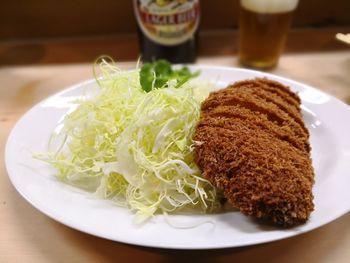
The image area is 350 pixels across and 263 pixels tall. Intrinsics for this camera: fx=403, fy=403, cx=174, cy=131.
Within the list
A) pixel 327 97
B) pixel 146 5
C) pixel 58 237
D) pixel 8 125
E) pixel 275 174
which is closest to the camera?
pixel 275 174

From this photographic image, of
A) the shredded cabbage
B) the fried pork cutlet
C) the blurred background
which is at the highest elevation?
the fried pork cutlet

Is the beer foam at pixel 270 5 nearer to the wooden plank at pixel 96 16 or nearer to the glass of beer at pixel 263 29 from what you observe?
the glass of beer at pixel 263 29

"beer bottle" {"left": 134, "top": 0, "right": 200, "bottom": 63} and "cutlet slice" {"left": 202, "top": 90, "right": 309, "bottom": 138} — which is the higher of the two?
"cutlet slice" {"left": 202, "top": 90, "right": 309, "bottom": 138}

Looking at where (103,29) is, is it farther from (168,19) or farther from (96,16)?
(168,19)

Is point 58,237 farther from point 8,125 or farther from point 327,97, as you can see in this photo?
point 327,97

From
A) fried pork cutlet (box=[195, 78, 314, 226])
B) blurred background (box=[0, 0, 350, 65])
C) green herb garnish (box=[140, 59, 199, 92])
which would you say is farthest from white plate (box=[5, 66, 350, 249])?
blurred background (box=[0, 0, 350, 65])

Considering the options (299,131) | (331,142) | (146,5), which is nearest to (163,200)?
(299,131)

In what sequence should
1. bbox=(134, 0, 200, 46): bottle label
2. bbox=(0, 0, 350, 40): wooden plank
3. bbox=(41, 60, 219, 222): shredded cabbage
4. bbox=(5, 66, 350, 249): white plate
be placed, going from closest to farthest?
bbox=(5, 66, 350, 249): white plate < bbox=(41, 60, 219, 222): shredded cabbage < bbox=(134, 0, 200, 46): bottle label < bbox=(0, 0, 350, 40): wooden plank

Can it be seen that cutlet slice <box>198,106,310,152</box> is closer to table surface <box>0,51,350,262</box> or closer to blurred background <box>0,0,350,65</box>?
table surface <box>0,51,350,262</box>
